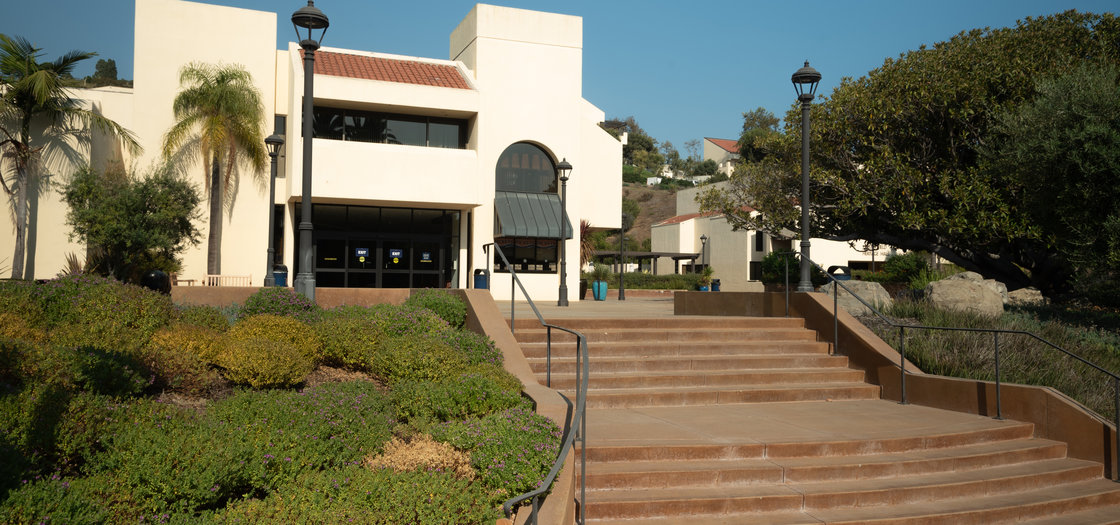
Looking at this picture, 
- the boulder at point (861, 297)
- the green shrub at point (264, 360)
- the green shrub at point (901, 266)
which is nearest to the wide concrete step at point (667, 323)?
the boulder at point (861, 297)

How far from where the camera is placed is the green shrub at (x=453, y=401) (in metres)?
6.69

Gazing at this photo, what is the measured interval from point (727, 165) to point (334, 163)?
68.0 m

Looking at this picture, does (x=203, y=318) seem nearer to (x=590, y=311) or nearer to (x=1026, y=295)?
(x=590, y=311)

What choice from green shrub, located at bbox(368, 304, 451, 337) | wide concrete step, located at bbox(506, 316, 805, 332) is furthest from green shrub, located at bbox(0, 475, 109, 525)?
wide concrete step, located at bbox(506, 316, 805, 332)

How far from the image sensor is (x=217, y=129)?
2167 cm

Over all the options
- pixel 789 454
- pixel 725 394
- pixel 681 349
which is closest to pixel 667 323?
pixel 681 349

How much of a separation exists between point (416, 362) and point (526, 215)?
16378 millimetres

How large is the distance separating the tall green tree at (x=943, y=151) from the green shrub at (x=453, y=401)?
12678 mm

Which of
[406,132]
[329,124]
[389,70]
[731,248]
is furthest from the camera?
[731,248]

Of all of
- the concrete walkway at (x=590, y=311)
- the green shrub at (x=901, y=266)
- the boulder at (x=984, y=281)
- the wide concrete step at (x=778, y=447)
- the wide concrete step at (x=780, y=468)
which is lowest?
the wide concrete step at (x=780, y=468)

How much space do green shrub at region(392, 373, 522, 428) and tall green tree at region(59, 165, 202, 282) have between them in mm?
17281

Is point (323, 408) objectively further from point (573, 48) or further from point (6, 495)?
point (573, 48)

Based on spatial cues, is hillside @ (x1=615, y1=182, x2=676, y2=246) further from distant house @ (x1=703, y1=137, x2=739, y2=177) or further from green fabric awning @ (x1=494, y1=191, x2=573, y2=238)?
green fabric awning @ (x1=494, y1=191, x2=573, y2=238)

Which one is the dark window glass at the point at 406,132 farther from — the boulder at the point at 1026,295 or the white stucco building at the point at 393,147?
the boulder at the point at 1026,295
